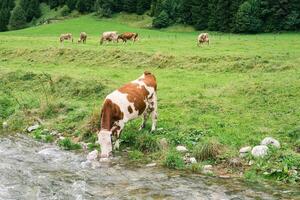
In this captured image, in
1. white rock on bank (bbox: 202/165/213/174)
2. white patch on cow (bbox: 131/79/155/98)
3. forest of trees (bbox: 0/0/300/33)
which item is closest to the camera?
white rock on bank (bbox: 202/165/213/174)

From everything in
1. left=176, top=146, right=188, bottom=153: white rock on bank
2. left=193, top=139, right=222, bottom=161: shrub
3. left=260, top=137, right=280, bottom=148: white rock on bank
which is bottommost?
left=176, top=146, right=188, bottom=153: white rock on bank

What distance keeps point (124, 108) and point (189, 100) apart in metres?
5.49

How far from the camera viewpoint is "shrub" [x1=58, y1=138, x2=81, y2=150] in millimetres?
18594

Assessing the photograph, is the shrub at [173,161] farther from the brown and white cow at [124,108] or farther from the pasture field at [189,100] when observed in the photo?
the brown and white cow at [124,108]

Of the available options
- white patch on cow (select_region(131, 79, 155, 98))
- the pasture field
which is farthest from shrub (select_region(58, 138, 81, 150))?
white patch on cow (select_region(131, 79, 155, 98))

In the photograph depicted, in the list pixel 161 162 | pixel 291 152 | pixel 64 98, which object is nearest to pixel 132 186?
pixel 161 162

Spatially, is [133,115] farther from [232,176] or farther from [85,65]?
[85,65]

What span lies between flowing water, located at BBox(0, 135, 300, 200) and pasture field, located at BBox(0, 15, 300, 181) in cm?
108

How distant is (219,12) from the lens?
310 feet

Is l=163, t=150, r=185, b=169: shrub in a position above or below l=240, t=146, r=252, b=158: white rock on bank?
below

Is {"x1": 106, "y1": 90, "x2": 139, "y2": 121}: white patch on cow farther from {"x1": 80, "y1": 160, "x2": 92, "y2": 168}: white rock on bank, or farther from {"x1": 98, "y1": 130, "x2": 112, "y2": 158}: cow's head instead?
{"x1": 80, "y1": 160, "x2": 92, "y2": 168}: white rock on bank

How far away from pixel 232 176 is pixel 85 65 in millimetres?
24210

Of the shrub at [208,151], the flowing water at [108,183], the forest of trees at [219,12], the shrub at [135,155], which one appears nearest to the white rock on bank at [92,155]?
the flowing water at [108,183]

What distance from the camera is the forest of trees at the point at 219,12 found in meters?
89.4
